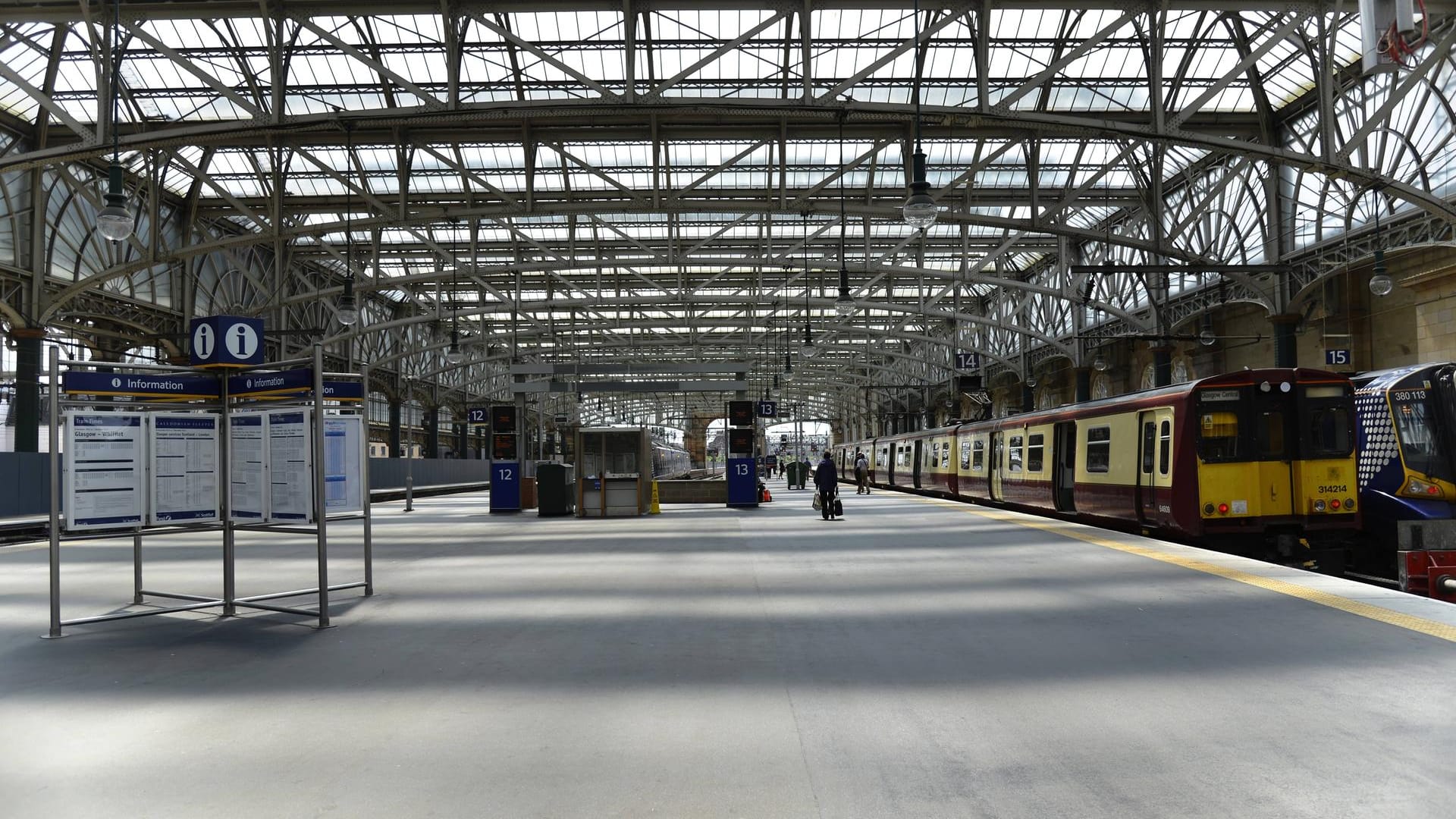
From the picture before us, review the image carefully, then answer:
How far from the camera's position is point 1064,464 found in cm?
1973

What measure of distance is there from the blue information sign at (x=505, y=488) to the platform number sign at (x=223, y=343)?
711 inches

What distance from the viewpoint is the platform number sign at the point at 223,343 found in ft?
27.7

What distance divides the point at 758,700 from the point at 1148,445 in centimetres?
1112

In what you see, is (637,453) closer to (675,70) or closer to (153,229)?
(675,70)

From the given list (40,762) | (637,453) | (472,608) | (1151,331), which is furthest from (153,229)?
(1151,331)

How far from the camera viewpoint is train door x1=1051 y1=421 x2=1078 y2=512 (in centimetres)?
1923

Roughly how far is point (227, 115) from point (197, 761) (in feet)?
78.0

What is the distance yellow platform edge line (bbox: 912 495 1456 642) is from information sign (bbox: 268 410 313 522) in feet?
27.0

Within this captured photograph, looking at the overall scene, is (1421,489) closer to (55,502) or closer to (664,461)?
(55,502)

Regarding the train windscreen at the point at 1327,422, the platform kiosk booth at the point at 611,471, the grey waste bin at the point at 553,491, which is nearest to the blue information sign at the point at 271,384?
the train windscreen at the point at 1327,422

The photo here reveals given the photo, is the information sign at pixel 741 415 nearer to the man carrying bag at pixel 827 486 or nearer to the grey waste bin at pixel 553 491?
the grey waste bin at pixel 553 491

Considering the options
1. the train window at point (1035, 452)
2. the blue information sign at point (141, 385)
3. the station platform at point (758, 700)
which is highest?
the blue information sign at point (141, 385)

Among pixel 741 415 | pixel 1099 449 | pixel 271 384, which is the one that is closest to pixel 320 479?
pixel 271 384

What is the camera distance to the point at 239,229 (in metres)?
36.2
